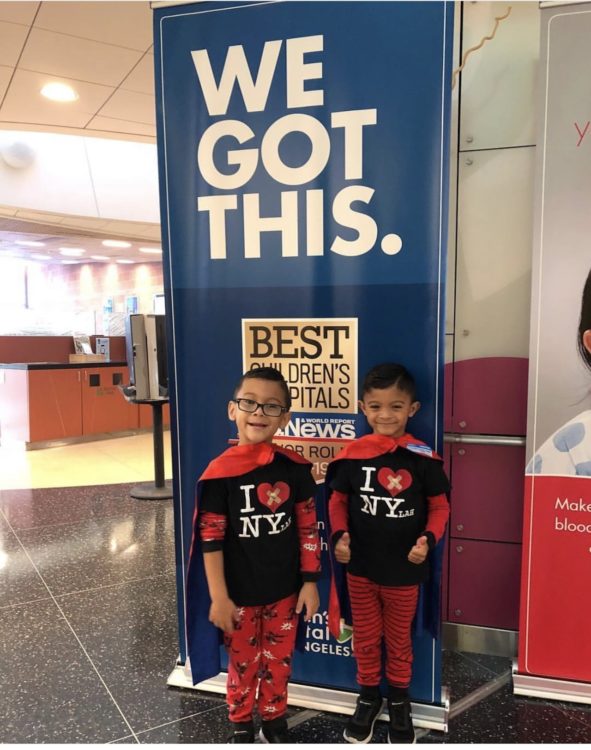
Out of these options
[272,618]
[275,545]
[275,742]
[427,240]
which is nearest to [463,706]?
[275,742]

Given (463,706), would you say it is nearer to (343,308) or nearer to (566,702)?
(566,702)

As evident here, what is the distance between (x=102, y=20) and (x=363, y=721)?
3.42m

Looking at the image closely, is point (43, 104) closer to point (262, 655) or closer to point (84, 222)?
point (84, 222)

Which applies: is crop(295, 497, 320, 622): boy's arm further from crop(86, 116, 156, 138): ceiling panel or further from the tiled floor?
crop(86, 116, 156, 138): ceiling panel

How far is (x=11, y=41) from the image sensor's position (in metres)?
3.17

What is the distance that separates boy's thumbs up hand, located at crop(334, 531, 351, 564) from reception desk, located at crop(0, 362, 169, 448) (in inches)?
182

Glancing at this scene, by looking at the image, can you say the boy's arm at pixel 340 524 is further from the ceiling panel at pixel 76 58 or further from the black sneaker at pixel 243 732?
the ceiling panel at pixel 76 58

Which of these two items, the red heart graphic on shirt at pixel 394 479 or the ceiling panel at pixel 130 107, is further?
the ceiling panel at pixel 130 107

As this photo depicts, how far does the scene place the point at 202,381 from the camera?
75.0 inches

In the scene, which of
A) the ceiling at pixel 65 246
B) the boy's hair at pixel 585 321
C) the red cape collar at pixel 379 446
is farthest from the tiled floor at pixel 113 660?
the ceiling at pixel 65 246

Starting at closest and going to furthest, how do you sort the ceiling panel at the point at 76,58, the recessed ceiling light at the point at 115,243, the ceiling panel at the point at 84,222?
1. the ceiling panel at the point at 76,58
2. the ceiling panel at the point at 84,222
3. the recessed ceiling light at the point at 115,243

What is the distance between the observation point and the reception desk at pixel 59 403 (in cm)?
615

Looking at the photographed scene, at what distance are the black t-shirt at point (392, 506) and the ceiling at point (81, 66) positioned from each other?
102 inches

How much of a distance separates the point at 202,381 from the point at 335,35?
117 cm
